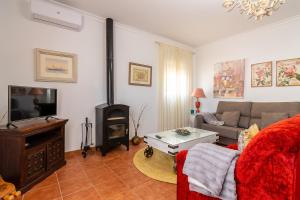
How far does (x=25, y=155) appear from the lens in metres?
1.82

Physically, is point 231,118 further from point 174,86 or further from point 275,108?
point 174,86

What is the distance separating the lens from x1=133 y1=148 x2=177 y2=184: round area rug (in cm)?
213

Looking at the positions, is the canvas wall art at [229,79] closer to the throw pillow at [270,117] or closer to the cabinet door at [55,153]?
the throw pillow at [270,117]

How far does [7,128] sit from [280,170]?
2.48 meters

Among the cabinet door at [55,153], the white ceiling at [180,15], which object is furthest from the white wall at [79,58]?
the cabinet door at [55,153]

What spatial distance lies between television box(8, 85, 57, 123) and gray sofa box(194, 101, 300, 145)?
2882 millimetres

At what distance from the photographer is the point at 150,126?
3.98 m

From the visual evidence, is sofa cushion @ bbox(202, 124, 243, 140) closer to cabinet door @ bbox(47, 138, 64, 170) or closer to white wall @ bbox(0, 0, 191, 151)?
white wall @ bbox(0, 0, 191, 151)

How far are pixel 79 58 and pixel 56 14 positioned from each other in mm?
731

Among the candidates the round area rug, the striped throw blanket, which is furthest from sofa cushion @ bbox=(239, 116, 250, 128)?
the striped throw blanket

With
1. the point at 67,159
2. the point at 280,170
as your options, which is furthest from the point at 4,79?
the point at 280,170

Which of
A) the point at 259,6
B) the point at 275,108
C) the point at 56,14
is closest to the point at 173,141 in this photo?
the point at 259,6

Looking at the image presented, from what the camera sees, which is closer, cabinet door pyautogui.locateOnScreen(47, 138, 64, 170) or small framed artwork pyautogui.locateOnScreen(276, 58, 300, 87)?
cabinet door pyautogui.locateOnScreen(47, 138, 64, 170)

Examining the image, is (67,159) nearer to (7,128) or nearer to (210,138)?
(7,128)
